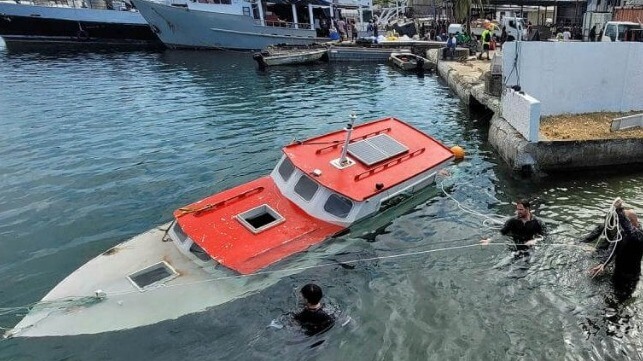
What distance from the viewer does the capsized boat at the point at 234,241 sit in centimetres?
982

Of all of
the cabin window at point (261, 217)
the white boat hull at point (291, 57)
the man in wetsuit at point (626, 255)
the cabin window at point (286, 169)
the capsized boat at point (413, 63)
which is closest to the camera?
the man in wetsuit at point (626, 255)

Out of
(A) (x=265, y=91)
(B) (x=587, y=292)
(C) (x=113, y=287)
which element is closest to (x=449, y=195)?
(B) (x=587, y=292)

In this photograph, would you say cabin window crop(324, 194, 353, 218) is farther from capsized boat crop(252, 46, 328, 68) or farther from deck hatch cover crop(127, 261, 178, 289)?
capsized boat crop(252, 46, 328, 68)

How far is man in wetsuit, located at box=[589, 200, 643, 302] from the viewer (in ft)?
31.8

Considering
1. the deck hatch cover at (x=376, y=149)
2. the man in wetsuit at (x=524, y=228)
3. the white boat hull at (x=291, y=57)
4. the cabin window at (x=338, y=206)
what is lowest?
the man in wetsuit at (x=524, y=228)

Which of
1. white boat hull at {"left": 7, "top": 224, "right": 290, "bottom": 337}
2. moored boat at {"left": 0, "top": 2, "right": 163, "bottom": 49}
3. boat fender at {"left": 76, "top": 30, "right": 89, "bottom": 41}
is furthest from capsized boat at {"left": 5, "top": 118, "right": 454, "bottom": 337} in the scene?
boat fender at {"left": 76, "top": 30, "right": 89, "bottom": 41}

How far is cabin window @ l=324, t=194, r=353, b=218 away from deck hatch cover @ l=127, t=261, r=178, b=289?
13.7ft

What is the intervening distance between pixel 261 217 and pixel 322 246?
5.87 feet

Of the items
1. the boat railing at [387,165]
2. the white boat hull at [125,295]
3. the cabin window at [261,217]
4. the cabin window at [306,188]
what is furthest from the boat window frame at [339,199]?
the white boat hull at [125,295]

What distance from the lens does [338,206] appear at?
40.8ft

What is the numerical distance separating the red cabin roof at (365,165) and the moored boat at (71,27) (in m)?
52.2

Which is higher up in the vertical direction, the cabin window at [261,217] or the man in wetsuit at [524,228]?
the cabin window at [261,217]

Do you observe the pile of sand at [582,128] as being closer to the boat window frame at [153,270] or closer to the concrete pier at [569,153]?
the concrete pier at [569,153]

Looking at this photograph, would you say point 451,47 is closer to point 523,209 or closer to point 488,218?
point 488,218
